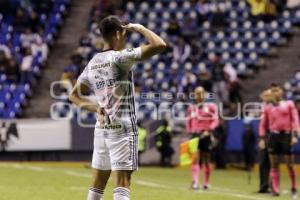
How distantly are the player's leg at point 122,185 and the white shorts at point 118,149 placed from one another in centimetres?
6

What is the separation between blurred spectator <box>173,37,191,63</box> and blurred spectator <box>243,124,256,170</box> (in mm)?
5339

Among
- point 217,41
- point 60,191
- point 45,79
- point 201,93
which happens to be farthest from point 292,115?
point 45,79

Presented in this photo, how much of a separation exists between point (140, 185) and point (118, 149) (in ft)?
33.3

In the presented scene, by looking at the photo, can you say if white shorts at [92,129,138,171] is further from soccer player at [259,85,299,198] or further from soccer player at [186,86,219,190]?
soccer player at [186,86,219,190]

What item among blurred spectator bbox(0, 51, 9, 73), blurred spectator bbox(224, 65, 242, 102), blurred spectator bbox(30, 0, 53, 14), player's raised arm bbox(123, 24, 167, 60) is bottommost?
player's raised arm bbox(123, 24, 167, 60)

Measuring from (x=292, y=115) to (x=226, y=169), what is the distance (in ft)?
30.2

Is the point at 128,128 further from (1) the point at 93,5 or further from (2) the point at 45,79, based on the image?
(1) the point at 93,5

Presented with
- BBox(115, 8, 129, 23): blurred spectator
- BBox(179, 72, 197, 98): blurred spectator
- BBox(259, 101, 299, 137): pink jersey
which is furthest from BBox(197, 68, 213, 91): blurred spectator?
BBox(259, 101, 299, 137): pink jersey

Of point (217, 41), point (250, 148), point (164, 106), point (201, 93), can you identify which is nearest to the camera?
point (201, 93)

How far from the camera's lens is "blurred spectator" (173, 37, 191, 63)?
30.6 meters

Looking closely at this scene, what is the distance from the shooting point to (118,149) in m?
9.31

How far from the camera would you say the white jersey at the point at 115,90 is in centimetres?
928

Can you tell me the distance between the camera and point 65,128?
2858cm

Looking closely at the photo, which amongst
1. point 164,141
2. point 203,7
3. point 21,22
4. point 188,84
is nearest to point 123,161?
point 164,141
